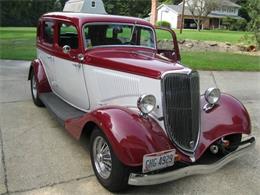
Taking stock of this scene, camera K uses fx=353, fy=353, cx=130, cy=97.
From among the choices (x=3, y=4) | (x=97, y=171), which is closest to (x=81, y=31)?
(x=97, y=171)

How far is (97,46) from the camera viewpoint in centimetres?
538

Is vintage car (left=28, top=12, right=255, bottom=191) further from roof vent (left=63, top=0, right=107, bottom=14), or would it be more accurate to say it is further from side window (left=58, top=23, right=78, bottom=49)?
roof vent (left=63, top=0, right=107, bottom=14)

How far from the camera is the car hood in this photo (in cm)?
423

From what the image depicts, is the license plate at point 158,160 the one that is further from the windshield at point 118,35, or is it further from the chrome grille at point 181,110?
the windshield at point 118,35

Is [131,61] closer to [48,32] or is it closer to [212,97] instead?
[212,97]

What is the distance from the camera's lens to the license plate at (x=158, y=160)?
361cm

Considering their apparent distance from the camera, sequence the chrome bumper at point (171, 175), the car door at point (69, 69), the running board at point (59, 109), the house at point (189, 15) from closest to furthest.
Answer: the chrome bumper at point (171, 175), the running board at point (59, 109), the car door at point (69, 69), the house at point (189, 15)

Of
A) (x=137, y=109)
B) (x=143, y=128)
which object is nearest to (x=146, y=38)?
(x=137, y=109)

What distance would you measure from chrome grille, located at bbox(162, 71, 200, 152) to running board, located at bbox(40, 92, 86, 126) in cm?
176

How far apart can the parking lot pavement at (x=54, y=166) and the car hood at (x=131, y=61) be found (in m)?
1.32

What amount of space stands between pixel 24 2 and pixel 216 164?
5692 cm

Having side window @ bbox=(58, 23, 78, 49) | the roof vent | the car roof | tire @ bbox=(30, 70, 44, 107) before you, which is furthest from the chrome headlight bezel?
the roof vent

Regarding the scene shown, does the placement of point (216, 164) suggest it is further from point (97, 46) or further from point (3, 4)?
point (3, 4)

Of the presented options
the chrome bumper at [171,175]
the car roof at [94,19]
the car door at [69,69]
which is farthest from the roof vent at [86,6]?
the chrome bumper at [171,175]
